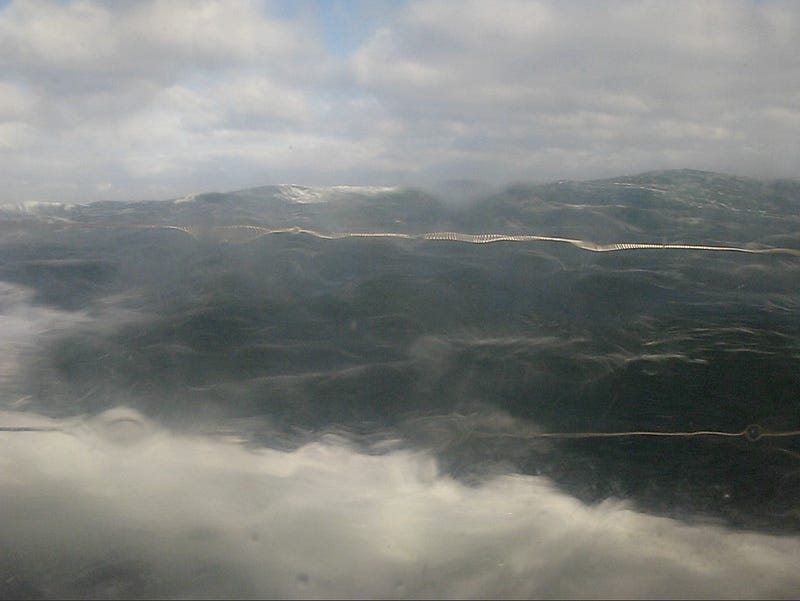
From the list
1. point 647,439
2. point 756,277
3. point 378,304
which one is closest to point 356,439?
point 647,439

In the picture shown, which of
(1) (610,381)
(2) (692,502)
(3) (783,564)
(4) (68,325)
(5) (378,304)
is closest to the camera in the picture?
(3) (783,564)

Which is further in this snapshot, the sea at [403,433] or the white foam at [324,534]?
the sea at [403,433]

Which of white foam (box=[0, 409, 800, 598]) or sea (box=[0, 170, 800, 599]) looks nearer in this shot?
white foam (box=[0, 409, 800, 598])

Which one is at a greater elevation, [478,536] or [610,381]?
[610,381]

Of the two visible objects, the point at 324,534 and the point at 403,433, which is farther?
the point at 403,433

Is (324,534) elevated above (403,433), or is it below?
below

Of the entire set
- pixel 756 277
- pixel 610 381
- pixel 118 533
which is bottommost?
pixel 118 533

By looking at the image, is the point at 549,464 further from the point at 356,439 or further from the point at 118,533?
the point at 118,533

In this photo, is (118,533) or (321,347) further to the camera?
(321,347)
